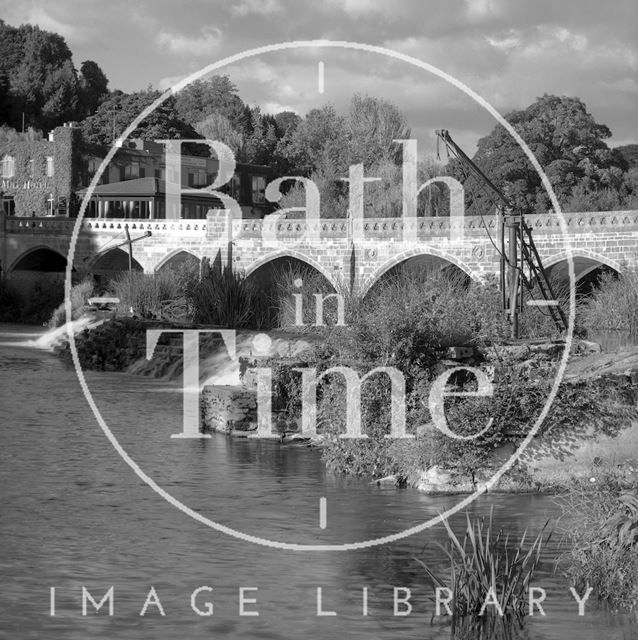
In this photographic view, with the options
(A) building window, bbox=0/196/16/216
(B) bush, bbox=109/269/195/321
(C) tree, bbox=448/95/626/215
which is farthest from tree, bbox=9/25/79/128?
(B) bush, bbox=109/269/195/321

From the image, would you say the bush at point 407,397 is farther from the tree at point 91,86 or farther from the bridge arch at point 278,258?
the tree at point 91,86

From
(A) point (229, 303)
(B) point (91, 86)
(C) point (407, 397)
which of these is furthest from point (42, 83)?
(C) point (407, 397)

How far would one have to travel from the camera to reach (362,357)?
19.0 meters

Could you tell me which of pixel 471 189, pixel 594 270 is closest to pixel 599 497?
pixel 594 270

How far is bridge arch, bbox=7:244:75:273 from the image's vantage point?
74125mm

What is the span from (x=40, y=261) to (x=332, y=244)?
28551mm

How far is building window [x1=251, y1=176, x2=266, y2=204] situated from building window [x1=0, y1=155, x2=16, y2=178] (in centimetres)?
1765

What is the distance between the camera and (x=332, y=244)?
177ft

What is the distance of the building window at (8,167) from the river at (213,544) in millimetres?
68332

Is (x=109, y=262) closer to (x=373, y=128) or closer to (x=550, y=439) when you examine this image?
(x=373, y=128)

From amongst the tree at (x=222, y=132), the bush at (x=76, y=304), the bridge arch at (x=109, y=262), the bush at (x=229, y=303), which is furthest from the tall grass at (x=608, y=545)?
the tree at (x=222, y=132)

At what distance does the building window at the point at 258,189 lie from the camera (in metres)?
94.9

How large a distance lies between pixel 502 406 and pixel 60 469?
693cm

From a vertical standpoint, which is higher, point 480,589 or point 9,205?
point 9,205
